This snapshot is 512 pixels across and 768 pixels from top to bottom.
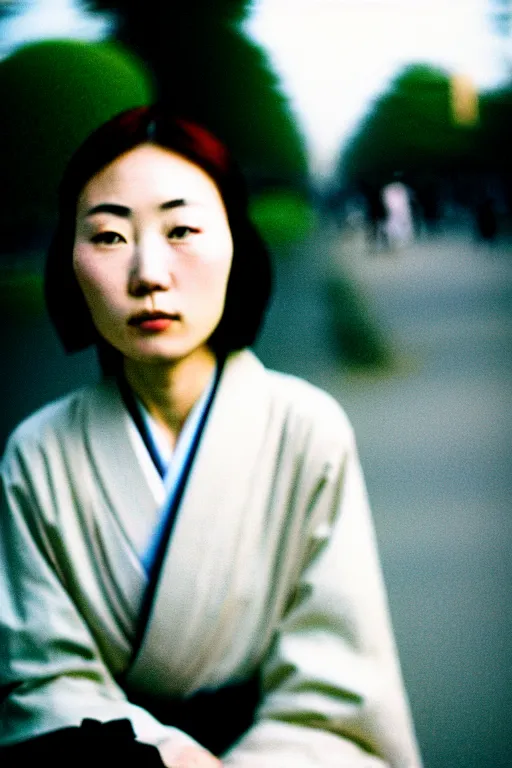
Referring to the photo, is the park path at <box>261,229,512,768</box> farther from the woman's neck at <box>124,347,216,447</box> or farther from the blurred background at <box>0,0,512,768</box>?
the woman's neck at <box>124,347,216,447</box>

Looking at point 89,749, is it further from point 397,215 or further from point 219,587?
point 397,215

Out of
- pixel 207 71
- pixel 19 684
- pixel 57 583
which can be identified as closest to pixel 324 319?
pixel 207 71

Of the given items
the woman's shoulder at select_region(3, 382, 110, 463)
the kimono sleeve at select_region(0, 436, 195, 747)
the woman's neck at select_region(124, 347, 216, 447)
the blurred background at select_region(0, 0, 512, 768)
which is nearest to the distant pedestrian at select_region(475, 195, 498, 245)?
the blurred background at select_region(0, 0, 512, 768)

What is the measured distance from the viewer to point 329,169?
3.52ft

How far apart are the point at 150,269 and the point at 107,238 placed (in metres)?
0.07

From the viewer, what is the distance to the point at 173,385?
96 centimetres

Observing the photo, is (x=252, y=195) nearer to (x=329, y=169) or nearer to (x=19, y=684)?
(x=329, y=169)

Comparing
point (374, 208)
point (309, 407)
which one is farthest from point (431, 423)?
point (374, 208)

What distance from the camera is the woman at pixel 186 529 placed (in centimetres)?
88

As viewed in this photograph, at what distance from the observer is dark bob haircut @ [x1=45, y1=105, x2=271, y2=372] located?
0.91 meters

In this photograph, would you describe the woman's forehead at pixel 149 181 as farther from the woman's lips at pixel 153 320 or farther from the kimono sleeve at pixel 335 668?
the kimono sleeve at pixel 335 668

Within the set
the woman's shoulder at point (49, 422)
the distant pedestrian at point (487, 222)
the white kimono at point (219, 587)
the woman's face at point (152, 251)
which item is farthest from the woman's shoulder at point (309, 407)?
the distant pedestrian at point (487, 222)

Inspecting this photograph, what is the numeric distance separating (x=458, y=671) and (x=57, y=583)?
551 mm

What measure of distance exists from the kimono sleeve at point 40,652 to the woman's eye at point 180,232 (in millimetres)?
361
